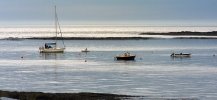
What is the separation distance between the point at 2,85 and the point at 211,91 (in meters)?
13.5

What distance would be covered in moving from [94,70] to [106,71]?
1763 millimetres

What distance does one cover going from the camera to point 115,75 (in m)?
48.6

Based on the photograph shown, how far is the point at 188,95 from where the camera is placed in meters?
33.6

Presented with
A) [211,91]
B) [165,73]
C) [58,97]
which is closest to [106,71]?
[165,73]

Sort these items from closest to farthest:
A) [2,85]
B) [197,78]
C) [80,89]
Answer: [80,89] < [2,85] < [197,78]

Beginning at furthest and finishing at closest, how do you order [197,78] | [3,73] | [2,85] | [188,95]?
[3,73]
[197,78]
[2,85]
[188,95]

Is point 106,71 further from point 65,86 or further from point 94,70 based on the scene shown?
point 65,86

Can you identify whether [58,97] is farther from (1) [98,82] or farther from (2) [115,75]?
(2) [115,75]

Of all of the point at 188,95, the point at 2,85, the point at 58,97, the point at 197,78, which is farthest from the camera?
the point at 197,78

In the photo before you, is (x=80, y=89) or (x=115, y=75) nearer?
(x=80, y=89)

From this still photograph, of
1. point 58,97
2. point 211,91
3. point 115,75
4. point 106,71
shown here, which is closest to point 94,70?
point 106,71

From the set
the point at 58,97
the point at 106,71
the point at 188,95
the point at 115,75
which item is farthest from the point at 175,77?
the point at 58,97

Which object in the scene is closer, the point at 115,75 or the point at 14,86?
the point at 14,86

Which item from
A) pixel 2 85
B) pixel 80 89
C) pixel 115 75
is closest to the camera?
pixel 80 89
